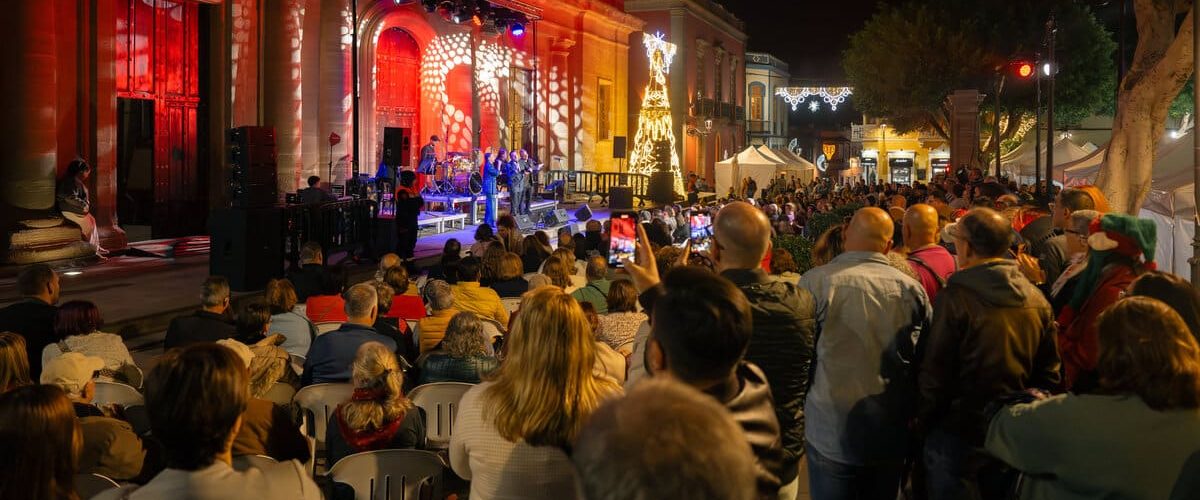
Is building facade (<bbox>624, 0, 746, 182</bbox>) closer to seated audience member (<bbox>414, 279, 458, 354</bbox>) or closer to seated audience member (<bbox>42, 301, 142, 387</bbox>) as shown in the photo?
seated audience member (<bbox>414, 279, 458, 354</bbox>)

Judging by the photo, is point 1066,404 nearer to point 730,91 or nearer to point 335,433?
point 335,433

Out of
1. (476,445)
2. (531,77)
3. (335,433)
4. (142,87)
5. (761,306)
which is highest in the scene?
(531,77)

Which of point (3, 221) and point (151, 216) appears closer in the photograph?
point (3, 221)

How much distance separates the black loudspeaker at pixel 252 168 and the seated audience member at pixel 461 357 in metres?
7.76

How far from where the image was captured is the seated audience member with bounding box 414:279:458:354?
20.9 ft

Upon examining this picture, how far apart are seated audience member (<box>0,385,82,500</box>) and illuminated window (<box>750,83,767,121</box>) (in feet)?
212

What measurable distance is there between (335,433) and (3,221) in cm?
1088

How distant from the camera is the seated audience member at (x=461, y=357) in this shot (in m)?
5.32

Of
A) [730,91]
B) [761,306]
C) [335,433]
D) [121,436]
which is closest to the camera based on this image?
[761,306]

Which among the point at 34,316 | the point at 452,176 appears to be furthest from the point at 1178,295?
the point at 452,176

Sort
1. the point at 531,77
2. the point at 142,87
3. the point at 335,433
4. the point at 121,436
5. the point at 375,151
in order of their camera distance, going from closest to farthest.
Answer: the point at 121,436, the point at 335,433, the point at 142,87, the point at 375,151, the point at 531,77

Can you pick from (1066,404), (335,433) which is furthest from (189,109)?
(1066,404)

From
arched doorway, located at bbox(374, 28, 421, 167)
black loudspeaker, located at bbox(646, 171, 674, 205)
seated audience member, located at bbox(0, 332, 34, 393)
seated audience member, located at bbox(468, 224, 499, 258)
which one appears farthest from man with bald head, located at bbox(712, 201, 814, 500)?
black loudspeaker, located at bbox(646, 171, 674, 205)

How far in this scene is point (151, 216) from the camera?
1733 cm
